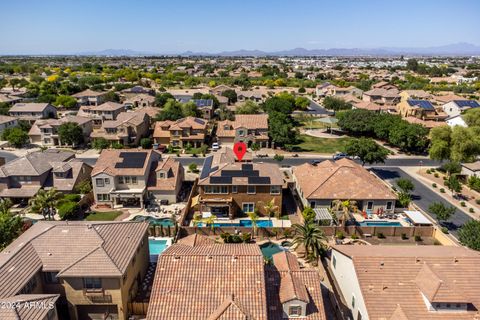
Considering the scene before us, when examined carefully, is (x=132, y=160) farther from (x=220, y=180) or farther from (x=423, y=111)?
(x=423, y=111)

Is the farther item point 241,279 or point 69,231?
point 69,231

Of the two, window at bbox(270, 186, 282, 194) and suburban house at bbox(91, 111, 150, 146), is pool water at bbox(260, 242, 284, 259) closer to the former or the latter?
window at bbox(270, 186, 282, 194)

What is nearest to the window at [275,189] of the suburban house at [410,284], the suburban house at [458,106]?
the suburban house at [410,284]

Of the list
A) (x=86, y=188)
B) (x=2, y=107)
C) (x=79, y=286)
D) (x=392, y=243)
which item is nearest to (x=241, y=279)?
(x=79, y=286)

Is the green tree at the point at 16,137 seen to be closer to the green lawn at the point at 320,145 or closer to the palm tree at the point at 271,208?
the palm tree at the point at 271,208

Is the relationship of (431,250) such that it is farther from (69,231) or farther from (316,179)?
(69,231)

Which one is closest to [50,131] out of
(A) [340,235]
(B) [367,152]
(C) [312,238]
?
(B) [367,152]

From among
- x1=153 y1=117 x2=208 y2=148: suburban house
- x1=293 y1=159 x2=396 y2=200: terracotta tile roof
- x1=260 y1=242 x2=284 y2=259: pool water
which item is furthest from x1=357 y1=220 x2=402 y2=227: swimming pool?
x1=153 y1=117 x2=208 y2=148: suburban house
